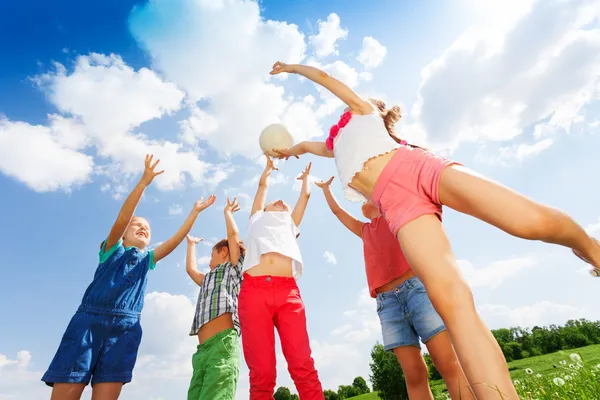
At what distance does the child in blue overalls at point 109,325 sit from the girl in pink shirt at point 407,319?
291 centimetres

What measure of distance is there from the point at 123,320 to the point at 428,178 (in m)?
3.86

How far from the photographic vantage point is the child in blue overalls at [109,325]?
4009 millimetres

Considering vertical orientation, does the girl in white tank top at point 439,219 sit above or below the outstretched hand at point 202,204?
below

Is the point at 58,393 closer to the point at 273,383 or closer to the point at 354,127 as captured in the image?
the point at 273,383

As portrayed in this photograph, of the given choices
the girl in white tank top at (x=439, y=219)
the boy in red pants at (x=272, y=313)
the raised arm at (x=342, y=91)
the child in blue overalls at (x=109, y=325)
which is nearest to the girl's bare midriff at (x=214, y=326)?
the boy in red pants at (x=272, y=313)

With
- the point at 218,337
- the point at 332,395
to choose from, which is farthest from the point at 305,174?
the point at 332,395

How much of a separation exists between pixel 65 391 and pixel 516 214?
4.46 meters

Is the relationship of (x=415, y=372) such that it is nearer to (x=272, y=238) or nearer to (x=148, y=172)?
(x=272, y=238)

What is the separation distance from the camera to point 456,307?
6.97ft

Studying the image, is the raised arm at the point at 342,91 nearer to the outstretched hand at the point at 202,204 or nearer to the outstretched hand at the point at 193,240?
the outstretched hand at the point at 202,204

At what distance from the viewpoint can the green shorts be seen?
4500mm

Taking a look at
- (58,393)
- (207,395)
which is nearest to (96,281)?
(58,393)

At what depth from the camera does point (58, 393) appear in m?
3.89

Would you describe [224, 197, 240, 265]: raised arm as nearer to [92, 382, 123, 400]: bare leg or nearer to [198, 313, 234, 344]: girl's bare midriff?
[198, 313, 234, 344]: girl's bare midriff
